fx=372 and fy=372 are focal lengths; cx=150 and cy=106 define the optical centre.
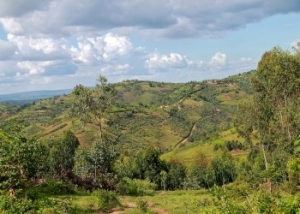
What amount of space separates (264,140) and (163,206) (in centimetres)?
1915

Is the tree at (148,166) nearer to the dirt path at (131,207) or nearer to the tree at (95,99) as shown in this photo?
the tree at (95,99)

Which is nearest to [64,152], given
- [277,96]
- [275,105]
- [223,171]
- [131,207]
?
[223,171]

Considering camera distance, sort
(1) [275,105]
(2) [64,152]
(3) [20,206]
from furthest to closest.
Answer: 1. (2) [64,152]
2. (1) [275,105]
3. (3) [20,206]

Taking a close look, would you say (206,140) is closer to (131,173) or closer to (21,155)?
(131,173)

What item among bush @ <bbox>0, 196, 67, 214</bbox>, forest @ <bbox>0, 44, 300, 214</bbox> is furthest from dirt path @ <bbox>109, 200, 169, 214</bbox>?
bush @ <bbox>0, 196, 67, 214</bbox>

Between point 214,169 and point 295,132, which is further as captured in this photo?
point 214,169

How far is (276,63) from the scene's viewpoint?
39.2 m

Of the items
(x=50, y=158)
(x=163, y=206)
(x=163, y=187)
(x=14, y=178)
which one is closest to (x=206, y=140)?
(x=163, y=187)

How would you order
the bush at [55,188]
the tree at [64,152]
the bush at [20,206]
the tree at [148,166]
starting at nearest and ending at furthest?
the bush at [20,206]
the bush at [55,188]
the tree at [64,152]
the tree at [148,166]

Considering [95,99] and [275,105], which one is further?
[95,99]

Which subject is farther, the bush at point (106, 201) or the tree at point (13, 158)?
the bush at point (106, 201)

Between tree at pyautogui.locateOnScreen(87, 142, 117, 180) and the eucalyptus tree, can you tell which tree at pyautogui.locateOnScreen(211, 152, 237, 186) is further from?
tree at pyautogui.locateOnScreen(87, 142, 117, 180)

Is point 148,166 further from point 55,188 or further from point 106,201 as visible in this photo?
point 106,201

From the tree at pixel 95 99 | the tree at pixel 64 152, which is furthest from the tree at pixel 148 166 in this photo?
the tree at pixel 95 99
